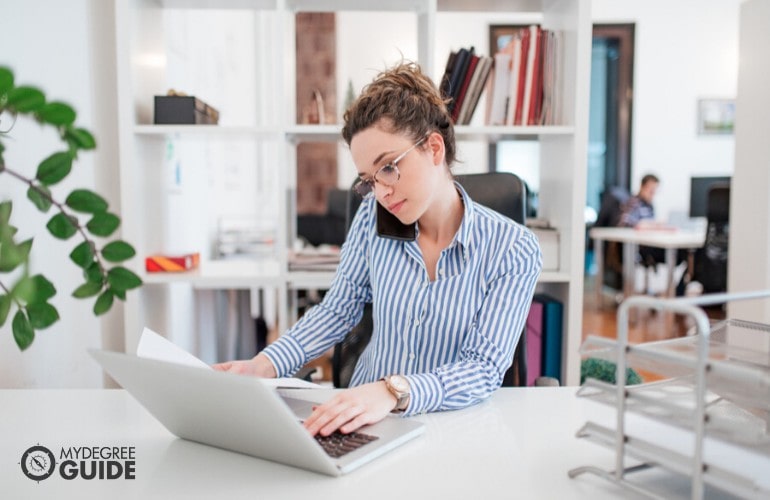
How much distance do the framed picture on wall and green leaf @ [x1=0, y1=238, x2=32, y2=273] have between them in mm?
7641

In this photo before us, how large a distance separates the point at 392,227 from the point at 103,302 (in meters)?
0.95

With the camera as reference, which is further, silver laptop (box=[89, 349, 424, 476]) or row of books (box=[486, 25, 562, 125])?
row of books (box=[486, 25, 562, 125])

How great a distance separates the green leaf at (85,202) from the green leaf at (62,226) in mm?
12

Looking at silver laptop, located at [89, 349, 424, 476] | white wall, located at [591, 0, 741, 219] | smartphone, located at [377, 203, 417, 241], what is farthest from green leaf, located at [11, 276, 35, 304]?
white wall, located at [591, 0, 741, 219]

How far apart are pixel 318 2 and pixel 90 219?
1.74m

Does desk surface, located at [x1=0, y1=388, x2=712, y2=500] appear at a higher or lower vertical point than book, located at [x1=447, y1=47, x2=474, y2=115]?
lower

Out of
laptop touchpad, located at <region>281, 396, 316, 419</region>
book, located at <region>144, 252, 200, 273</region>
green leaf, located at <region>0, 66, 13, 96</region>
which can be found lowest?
laptop touchpad, located at <region>281, 396, 316, 419</region>

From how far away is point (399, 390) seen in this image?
101cm

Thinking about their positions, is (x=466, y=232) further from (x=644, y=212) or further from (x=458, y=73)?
(x=644, y=212)

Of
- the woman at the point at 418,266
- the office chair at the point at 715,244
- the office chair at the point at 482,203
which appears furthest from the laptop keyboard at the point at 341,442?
the office chair at the point at 715,244

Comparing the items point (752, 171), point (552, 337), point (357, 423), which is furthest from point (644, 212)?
point (357, 423)

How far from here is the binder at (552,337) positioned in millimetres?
2074

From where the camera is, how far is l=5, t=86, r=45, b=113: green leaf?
475mm

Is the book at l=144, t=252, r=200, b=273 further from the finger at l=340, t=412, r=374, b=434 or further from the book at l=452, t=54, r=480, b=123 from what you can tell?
the finger at l=340, t=412, r=374, b=434
